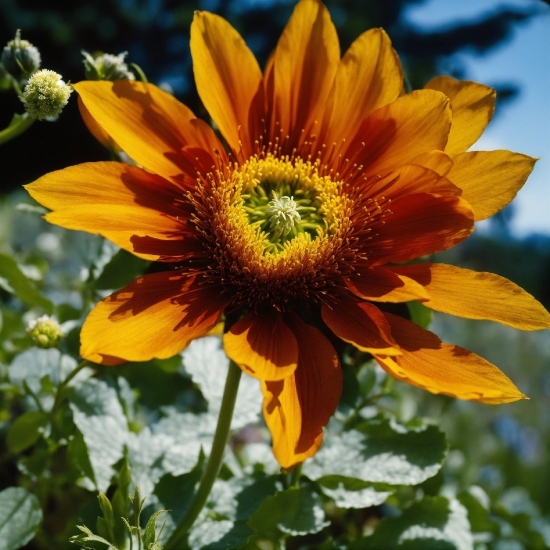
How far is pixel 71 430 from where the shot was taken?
722mm

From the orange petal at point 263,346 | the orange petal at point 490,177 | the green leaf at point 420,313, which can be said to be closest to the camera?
the orange petal at point 263,346

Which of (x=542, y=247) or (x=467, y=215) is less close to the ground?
(x=467, y=215)

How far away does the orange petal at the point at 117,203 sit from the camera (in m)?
0.58

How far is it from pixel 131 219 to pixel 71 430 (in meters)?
0.24

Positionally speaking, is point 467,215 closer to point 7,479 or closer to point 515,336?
point 7,479

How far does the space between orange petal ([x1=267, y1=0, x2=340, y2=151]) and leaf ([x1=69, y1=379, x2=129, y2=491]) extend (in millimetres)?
314

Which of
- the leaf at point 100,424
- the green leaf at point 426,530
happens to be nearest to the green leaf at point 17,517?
the leaf at point 100,424

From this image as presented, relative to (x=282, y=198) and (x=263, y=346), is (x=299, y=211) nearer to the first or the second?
(x=282, y=198)

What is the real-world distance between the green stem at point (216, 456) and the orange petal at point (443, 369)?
4.6 inches

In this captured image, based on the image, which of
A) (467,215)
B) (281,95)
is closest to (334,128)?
(281,95)

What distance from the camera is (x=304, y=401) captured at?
564 millimetres

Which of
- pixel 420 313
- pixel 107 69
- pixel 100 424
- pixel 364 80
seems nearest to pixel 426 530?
pixel 420 313

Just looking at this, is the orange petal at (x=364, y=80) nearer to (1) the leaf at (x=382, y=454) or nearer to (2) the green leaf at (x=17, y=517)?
Result: (1) the leaf at (x=382, y=454)

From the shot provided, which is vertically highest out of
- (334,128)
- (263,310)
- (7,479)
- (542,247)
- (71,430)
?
(334,128)
